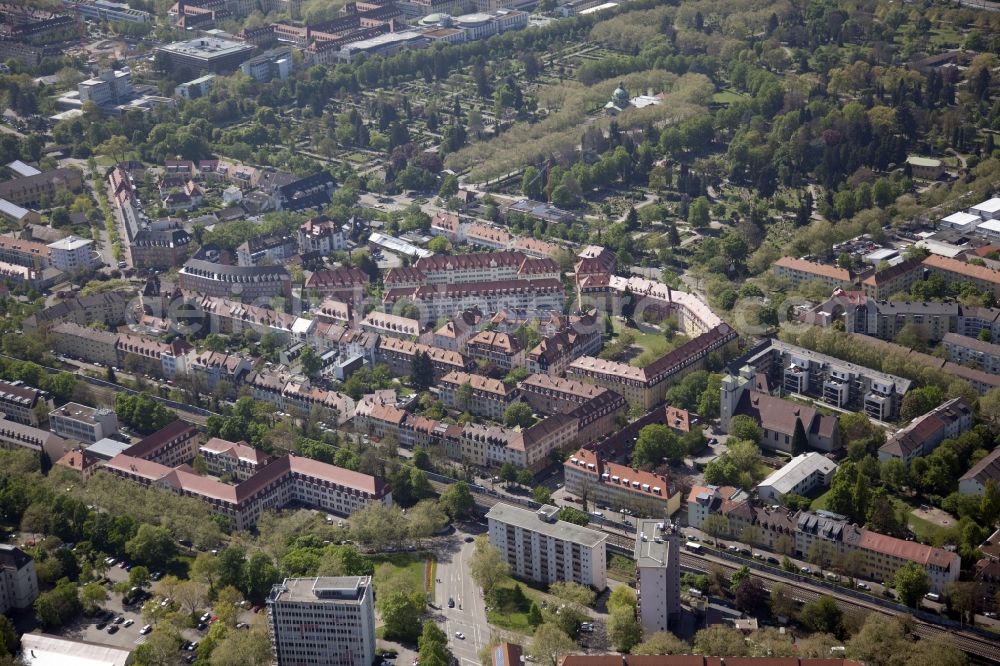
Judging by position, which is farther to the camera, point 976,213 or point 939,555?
point 976,213

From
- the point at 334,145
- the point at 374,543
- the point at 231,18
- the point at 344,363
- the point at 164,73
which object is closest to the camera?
the point at 374,543

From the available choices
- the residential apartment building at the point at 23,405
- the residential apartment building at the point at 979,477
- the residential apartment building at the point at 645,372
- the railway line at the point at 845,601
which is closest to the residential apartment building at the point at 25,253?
the residential apartment building at the point at 23,405

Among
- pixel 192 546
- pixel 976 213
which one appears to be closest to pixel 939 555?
pixel 192 546

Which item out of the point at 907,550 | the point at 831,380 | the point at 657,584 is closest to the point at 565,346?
the point at 831,380

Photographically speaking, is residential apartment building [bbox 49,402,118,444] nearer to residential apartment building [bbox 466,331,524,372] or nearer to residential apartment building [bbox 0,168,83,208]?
residential apartment building [bbox 466,331,524,372]

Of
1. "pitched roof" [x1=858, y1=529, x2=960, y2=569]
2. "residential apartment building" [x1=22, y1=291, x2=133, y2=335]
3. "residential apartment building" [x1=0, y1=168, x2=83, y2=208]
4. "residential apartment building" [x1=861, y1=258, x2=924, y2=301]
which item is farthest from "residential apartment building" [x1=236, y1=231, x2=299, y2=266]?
"pitched roof" [x1=858, y1=529, x2=960, y2=569]

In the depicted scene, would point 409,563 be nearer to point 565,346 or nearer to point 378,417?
point 378,417

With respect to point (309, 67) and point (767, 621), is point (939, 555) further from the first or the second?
point (309, 67)
